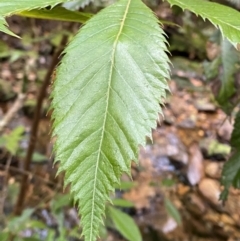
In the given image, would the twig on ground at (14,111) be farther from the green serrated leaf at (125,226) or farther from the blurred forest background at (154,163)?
the green serrated leaf at (125,226)

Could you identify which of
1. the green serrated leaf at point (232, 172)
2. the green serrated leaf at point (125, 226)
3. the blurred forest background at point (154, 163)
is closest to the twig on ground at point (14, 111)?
the blurred forest background at point (154, 163)

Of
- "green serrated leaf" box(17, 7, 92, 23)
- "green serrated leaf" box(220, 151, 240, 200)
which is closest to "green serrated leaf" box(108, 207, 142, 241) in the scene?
"green serrated leaf" box(220, 151, 240, 200)

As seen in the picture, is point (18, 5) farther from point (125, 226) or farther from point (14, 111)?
point (14, 111)

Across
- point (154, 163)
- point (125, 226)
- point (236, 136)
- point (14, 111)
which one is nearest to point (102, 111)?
point (236, 136)

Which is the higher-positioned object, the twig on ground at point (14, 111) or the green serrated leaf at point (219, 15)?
the green serrated leaf at point (219, 15)

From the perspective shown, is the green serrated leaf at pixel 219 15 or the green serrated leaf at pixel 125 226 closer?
the green serrated leaf at pixel 219 15
